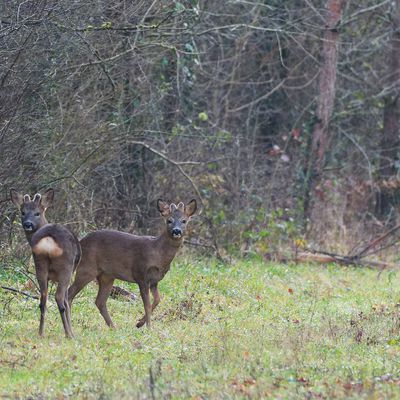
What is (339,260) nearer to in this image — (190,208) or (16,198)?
(190,208)

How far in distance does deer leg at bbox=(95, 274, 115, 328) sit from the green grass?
0.16 m

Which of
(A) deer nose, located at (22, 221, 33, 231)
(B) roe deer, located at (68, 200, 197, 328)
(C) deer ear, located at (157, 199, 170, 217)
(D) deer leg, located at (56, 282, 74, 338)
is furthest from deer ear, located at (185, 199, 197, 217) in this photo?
(D) deer leg, located at (56, 282, 74, 338)

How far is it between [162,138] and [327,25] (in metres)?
5.19

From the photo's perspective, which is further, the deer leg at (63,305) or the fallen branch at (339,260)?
the fallen branch at (339,260)

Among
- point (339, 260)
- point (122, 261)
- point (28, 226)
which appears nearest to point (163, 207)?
point (122, 261)

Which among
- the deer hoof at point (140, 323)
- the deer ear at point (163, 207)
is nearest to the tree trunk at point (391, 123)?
the deer ear at point (163, 207)

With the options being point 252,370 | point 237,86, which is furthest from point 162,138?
point 252,370

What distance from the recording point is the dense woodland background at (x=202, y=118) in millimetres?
13195

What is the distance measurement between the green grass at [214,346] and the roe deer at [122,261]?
0.38m

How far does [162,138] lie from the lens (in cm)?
1784

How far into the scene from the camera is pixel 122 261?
1164cm

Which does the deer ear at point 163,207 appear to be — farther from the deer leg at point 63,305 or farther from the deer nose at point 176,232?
the deer leg at point 63,305

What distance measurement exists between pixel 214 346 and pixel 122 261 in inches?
88.5

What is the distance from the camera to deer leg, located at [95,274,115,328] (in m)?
11.6
